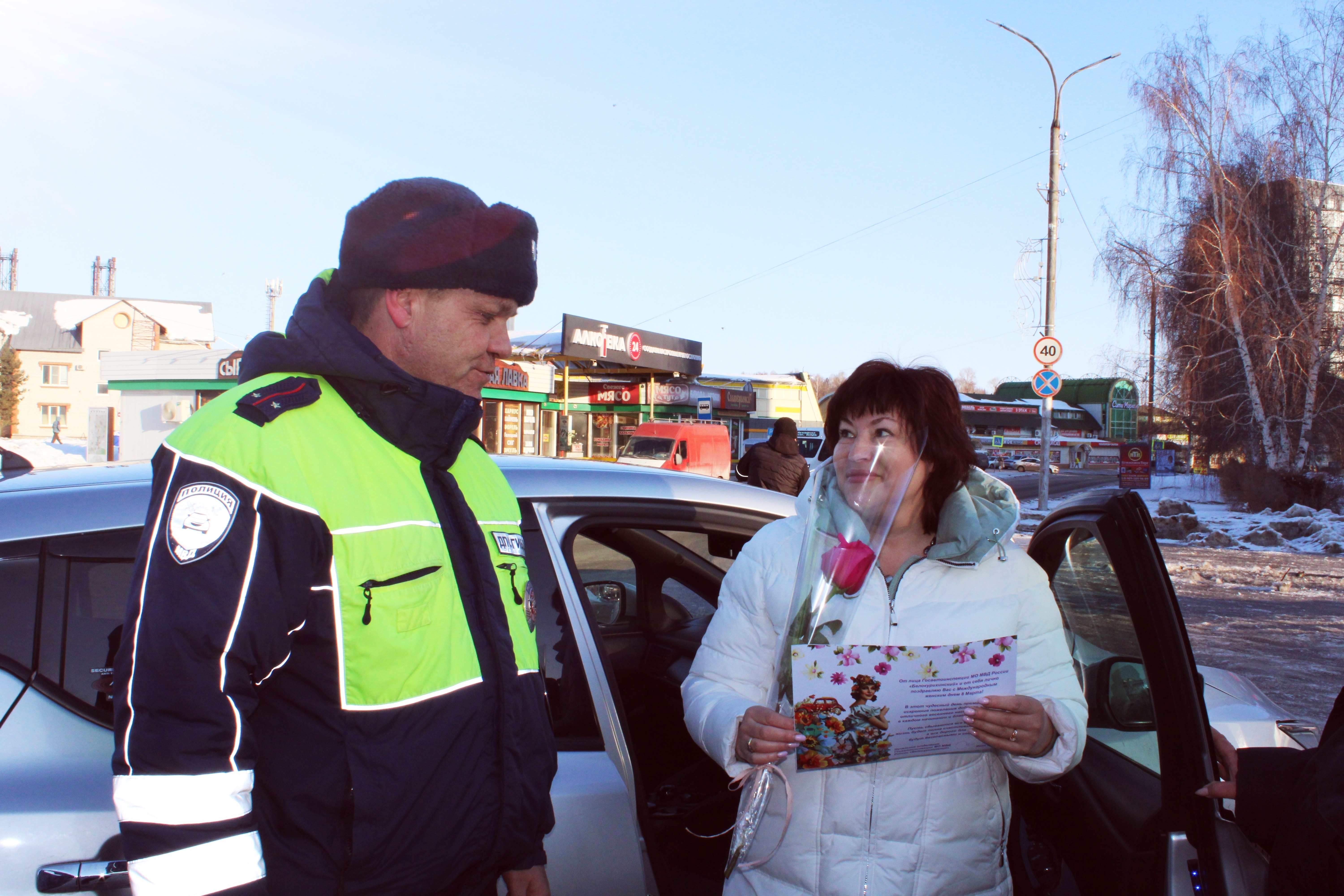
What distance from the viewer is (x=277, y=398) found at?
4.41 feet

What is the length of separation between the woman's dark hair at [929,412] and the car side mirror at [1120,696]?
1.78ft

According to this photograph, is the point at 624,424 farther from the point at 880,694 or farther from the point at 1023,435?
the point at 1023,435

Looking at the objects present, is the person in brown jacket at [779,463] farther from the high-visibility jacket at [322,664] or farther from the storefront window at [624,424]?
the storefront window at [624,424]

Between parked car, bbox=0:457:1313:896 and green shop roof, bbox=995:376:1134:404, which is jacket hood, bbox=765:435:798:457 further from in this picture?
green shop roof, bbox=995:376:1134:404

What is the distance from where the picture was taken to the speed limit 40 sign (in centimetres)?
1580

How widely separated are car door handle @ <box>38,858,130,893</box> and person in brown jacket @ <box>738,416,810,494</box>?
852 centimetres

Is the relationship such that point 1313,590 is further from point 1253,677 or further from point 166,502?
point 166,502

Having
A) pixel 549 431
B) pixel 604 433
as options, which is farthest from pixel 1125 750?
pixel 604 433

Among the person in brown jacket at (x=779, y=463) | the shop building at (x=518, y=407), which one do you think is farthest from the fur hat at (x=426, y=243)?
the shop building at (x=518, y=407)

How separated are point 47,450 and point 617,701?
37.1 m

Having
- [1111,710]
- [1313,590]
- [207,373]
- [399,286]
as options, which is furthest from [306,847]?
[207,373]

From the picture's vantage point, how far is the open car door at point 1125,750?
1.65 m

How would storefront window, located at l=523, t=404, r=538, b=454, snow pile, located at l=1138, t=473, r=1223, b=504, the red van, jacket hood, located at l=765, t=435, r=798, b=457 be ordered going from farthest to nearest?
storefront window, located at l=523, t=404, r=538, b=454, snow pile, located at l=1138, t=473, r=1223, b=504, the red van, jacket hood, located at l=765, t=435, r=798, b=457

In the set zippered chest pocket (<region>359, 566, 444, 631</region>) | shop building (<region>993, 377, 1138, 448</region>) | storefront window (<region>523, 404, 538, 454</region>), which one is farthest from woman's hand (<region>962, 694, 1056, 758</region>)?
shop building (<region>993, 377, 1138, 448</region>)
